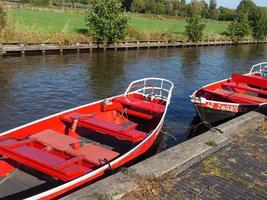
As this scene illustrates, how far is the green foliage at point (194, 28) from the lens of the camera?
51.3m

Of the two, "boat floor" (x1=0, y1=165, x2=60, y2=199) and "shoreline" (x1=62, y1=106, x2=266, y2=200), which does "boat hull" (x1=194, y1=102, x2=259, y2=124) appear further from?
"boat floor" (x1=0, y1=165, x2=60, y2=199)

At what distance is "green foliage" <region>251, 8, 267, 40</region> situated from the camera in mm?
68625

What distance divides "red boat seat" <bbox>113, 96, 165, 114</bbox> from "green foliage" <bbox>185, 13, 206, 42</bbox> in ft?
128

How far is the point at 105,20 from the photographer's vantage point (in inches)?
1467

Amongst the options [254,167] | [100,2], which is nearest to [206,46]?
[100,2]

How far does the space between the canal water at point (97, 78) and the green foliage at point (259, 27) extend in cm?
2817

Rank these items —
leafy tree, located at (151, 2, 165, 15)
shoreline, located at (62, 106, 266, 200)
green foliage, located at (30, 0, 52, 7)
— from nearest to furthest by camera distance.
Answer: shoreline, located at (62, 106, 266, 200) → green foliage, located at (30, 0, 52, 7) → leafy tree, located at (151, 2, 165, 15)

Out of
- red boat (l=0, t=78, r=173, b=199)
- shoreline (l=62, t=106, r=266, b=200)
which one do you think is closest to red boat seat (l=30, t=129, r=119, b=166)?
red boat (l=0, t=78, r=173, b=199)

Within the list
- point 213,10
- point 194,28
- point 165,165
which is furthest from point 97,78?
point 213,10

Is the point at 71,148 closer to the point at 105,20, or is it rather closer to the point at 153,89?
the point at 153,89

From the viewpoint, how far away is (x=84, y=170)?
8.36 m

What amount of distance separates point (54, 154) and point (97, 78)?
16.8 m

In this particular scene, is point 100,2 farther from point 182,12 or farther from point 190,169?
point 182,12

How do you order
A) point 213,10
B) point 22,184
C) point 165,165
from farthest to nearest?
point 213,10
point 22,184
point 165,165
